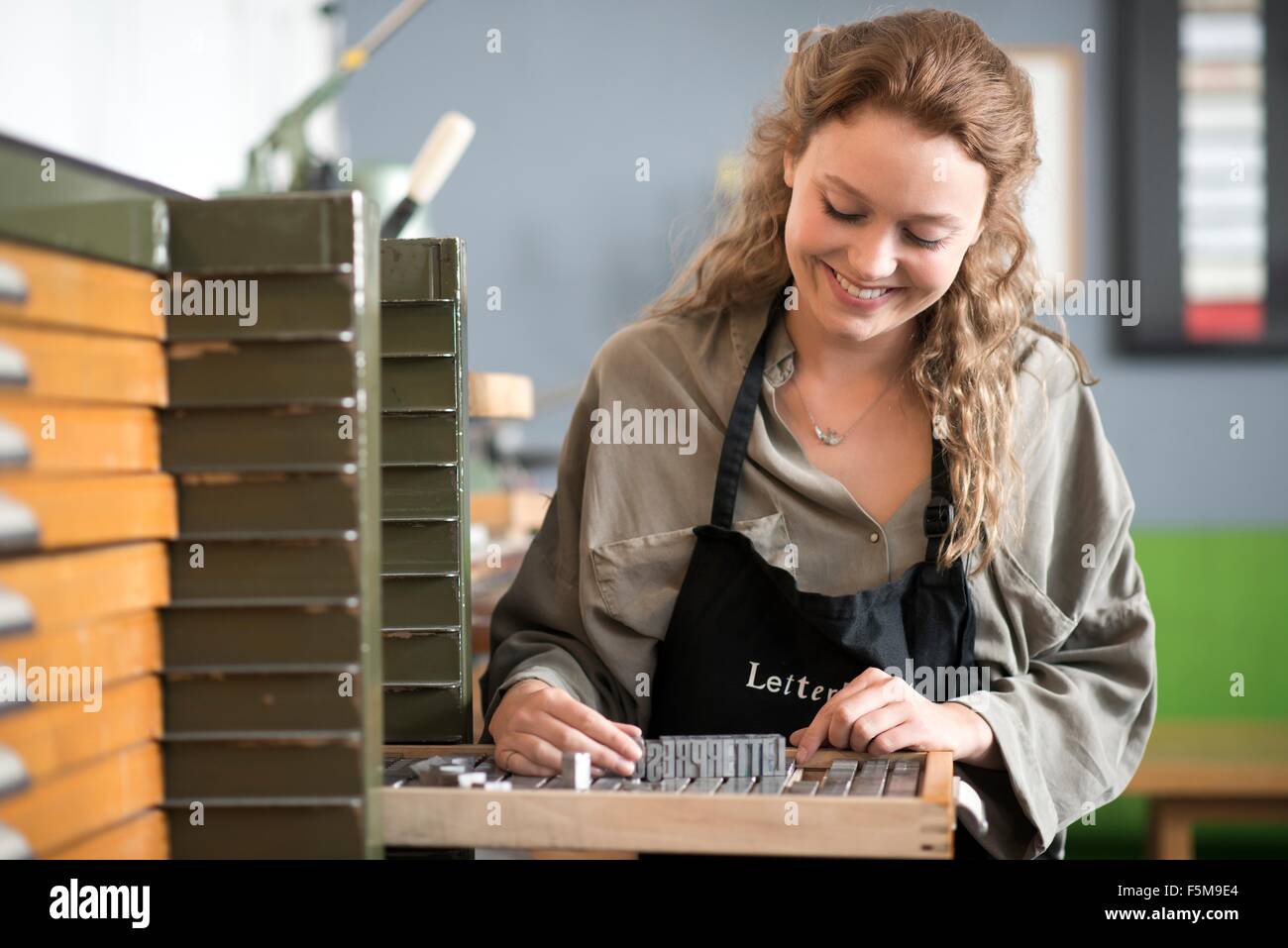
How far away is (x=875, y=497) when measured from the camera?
124 cm

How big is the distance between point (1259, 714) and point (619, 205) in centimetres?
197

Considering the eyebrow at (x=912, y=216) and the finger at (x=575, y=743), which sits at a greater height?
the eyebrow at (x=912, y=216)

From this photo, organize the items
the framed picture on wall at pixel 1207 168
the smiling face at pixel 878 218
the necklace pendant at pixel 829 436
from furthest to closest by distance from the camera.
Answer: the framed picture on wall at pixel 1207 168
the necklace pendant at pixel 829 436
the smiling face at pixel 878 218

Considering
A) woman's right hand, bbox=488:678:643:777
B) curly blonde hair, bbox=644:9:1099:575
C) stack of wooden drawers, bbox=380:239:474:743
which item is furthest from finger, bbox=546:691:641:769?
curly blonde hair, bbox=644:9:1099:575

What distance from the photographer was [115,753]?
702 mm

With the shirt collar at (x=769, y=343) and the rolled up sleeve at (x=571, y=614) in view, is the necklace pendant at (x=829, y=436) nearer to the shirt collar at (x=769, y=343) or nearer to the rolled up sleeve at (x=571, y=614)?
the shirt collar at (x=769, y=343)

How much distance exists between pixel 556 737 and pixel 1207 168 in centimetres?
313

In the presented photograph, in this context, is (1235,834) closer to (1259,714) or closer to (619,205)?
(1259,714)

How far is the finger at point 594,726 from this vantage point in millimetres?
890

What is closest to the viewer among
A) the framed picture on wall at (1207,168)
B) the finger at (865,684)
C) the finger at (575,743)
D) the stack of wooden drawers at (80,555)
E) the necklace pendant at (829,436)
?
the stack of wooden drawers at (80,555)

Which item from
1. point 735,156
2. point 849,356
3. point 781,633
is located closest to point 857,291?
point 849,356

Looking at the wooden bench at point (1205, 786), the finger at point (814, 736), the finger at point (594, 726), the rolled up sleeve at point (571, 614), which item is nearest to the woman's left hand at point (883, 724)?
the finger at point (814, 736)

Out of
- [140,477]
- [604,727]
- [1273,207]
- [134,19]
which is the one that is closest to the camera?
[140,477]

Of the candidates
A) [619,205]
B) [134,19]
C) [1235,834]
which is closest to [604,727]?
[134,19]
